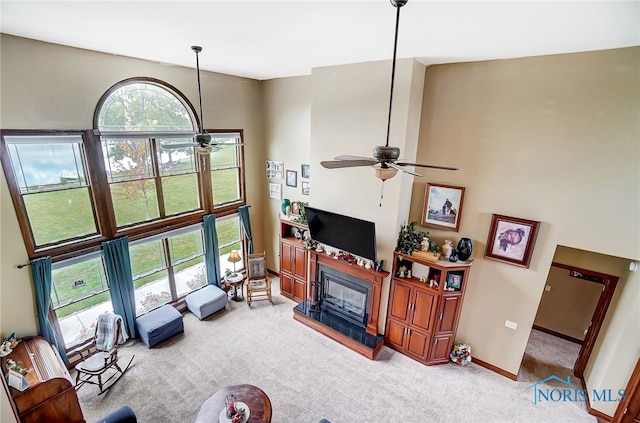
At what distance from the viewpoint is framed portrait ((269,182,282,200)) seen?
24.2 ft

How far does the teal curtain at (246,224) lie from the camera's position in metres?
7.24

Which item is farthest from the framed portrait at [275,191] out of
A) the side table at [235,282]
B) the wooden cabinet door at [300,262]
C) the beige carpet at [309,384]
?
the beige carpet at [309,384]

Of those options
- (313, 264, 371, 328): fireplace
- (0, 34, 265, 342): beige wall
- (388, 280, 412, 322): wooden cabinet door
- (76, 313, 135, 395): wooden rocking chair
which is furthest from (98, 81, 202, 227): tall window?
(388, 280, 412, 322): wooden cabinet door

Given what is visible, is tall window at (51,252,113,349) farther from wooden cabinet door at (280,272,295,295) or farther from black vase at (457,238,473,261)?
black vase at (457,238,473,261)

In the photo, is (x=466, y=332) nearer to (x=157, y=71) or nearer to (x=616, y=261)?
(x=616, y=261)

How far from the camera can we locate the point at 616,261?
466 centimetres

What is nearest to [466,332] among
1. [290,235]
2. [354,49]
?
[290,235]

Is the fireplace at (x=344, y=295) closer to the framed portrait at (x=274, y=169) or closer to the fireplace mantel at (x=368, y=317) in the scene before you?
the fireplace mantel at (x=368, y=317)

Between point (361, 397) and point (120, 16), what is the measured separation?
→ 586 cm

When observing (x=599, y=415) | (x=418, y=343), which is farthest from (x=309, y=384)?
(x=599, y=415)

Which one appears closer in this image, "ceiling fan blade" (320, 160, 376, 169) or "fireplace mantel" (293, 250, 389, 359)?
"ceiling fan blade" (320, 160, 376, 169)

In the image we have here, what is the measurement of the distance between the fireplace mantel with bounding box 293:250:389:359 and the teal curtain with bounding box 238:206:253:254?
6.65 ft

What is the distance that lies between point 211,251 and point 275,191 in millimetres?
2123

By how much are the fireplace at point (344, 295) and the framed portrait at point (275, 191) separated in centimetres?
226
